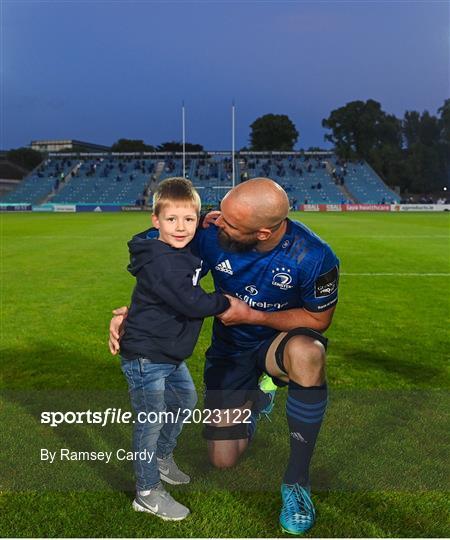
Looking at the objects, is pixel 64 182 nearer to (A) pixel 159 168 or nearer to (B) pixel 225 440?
(A) pixel 159 168

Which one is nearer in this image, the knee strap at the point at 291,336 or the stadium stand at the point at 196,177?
the knee strap at the point at 291,336

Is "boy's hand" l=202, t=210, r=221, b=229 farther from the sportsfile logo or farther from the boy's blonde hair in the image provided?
the boy's blonde hair

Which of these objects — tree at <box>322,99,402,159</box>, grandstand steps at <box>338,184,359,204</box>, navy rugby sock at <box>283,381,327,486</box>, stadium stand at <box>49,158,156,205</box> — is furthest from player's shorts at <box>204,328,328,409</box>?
tree at <box>322,99,402,159</box>

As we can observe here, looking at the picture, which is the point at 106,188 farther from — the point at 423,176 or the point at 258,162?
the point at 423,176

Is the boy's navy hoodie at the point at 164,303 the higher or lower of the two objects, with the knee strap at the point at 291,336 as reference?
higher

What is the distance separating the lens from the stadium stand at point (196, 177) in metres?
70.3

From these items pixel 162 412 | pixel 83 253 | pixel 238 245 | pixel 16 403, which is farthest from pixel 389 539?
pixel 83 253

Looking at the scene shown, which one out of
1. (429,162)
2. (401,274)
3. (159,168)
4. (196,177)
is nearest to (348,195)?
(196,177)

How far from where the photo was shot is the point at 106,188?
2867 inches

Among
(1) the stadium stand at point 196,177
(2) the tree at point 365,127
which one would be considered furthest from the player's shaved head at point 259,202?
(2) the tree at point 365,127

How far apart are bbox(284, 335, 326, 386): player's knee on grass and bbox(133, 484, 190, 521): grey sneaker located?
947 millimetres

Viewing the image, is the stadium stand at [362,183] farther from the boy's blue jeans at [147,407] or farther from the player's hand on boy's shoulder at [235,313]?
the boy's blue jeans at [147,407]

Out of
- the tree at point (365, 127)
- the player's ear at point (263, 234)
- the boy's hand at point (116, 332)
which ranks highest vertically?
the tree at point (365, 127)

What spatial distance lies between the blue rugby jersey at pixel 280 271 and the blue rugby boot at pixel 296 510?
1.06 metres
